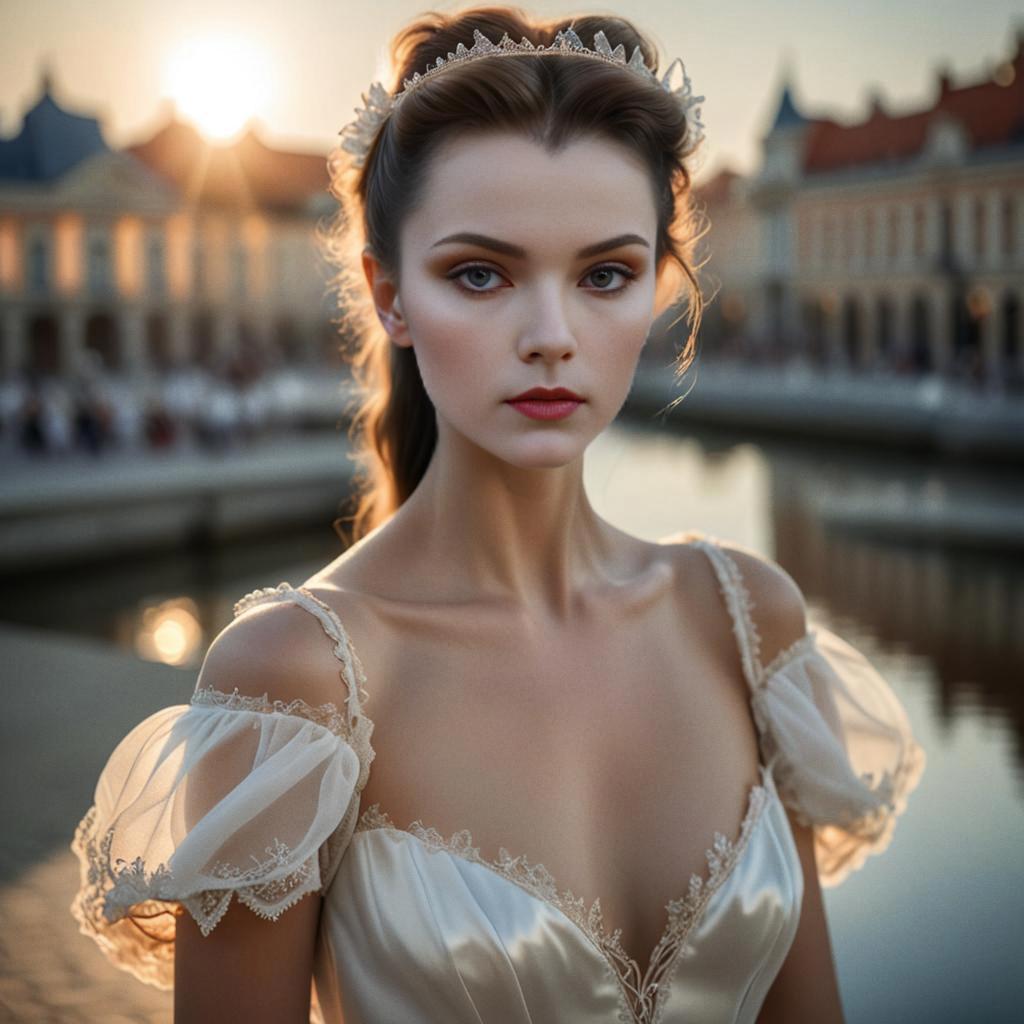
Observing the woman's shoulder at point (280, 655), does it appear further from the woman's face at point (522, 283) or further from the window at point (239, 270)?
the window at point (239, 270)

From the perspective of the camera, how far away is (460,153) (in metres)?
1.56

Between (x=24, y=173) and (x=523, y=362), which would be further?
(x=24, y=173)

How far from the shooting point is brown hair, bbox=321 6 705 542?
1.56 meters

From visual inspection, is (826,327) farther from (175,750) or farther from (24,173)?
(175,750)

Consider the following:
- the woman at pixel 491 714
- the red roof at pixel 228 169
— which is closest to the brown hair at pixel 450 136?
the woman at pixel 491 714

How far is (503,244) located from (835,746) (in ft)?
3.17

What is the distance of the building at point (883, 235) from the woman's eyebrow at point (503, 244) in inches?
1226

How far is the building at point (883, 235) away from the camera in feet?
127

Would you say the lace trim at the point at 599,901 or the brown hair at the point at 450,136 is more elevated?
the brown hair at the point at 450,136

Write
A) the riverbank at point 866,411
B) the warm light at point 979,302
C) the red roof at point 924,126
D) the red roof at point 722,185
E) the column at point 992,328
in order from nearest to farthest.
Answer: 1. the riverbank at point 866,411
2. the column at point 992,328
3. the warm light at point 979,302
4. the red roof at point 924,126
5. the red roof at point 722,185

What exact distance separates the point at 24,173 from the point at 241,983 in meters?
44.9

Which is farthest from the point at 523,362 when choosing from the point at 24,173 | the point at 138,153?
the point at 138,153

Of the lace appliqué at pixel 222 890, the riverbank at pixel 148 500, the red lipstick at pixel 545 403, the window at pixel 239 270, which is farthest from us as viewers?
the window at pixel 239 270

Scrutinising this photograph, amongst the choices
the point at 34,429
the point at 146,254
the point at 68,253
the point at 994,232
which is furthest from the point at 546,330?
the point at 146,254
